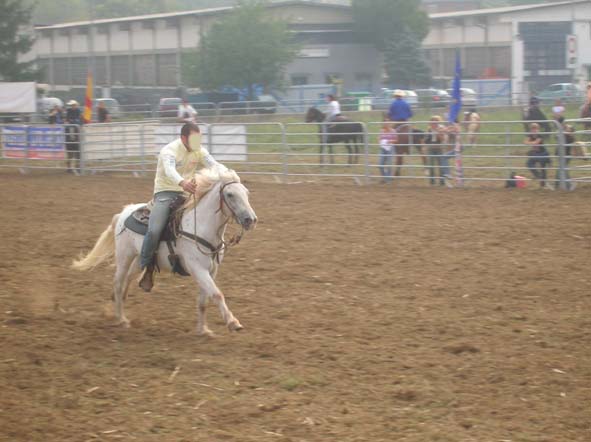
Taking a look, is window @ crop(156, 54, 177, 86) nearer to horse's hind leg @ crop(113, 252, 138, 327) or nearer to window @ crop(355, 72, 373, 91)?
window @ crop(355, 72, 373, 91)

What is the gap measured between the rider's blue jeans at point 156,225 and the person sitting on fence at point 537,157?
996 centimetres

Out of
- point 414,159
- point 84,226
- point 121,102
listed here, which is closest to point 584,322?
point 84,226

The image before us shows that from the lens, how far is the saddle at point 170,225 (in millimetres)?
7199

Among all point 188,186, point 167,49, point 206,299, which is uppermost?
point 167,49

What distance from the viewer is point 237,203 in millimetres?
6777

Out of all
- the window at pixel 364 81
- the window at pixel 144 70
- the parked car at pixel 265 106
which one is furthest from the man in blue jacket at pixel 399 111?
the window at pixel 364 81

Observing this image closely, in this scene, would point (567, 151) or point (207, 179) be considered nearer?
point (207, 179)

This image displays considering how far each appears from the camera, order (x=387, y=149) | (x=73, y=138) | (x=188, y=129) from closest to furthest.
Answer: (x=188, y=129) < (x=387, y=149) < (x=73, y=138)

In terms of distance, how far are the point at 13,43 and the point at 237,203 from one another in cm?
4058

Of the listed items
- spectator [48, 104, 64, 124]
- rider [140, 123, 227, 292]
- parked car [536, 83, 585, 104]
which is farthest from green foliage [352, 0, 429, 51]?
rider [140, 123, 227, 292]

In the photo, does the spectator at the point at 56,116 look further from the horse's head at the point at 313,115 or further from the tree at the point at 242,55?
the tree at the point at 242,55

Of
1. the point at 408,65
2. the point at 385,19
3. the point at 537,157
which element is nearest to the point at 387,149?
the point at 537,157

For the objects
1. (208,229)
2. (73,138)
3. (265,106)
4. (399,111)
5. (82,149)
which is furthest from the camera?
(265,106)

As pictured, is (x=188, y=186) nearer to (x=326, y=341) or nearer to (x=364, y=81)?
(x=326, y=341)
